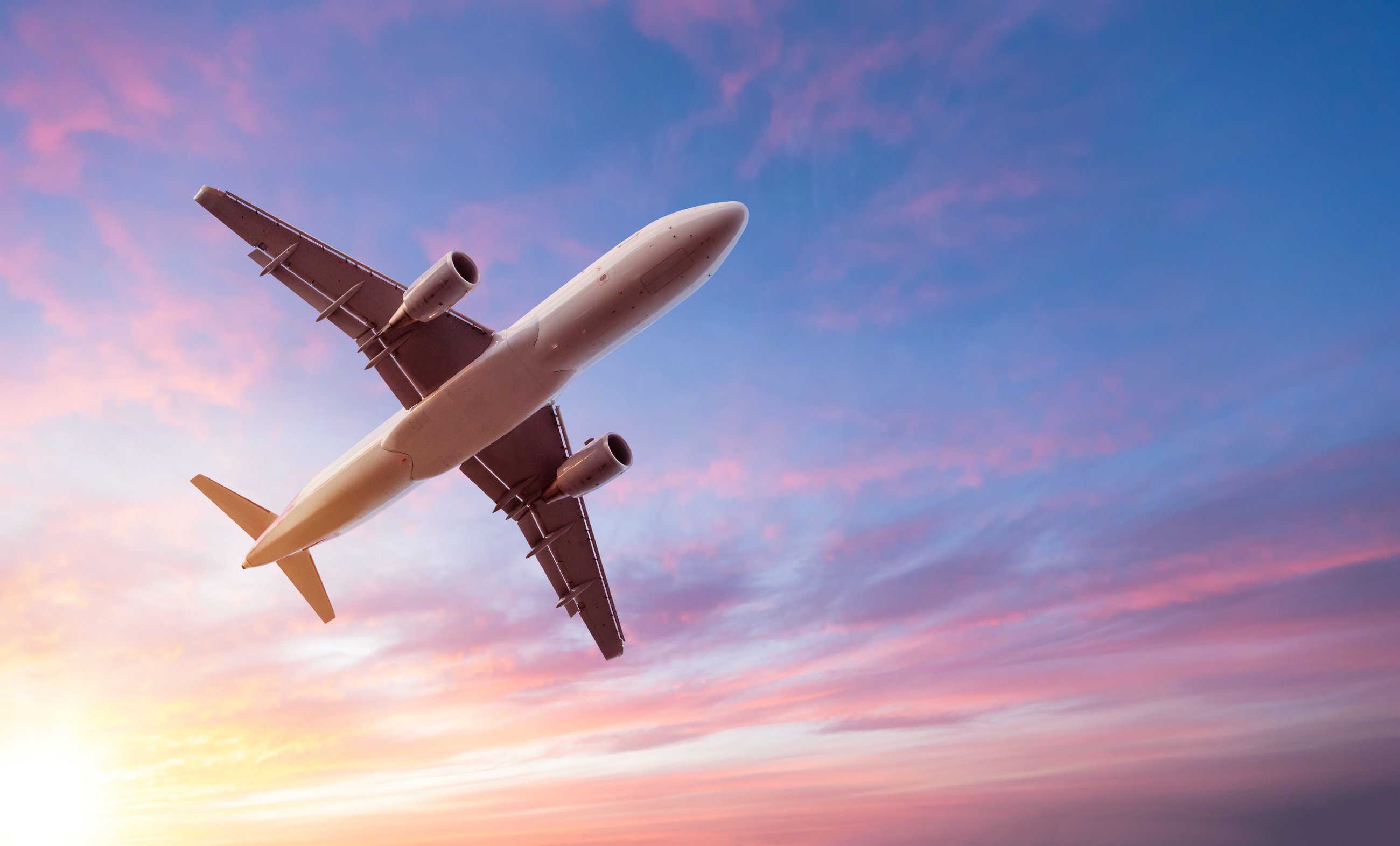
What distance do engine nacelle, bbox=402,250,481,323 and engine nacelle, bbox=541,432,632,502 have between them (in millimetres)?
7471

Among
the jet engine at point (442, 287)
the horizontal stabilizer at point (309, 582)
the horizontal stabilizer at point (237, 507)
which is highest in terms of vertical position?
the jet engine at point (442, 287)

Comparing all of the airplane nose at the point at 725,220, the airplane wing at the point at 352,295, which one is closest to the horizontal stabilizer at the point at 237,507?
the airplane wing at the point at 352,295

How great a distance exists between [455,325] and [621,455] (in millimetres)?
7828

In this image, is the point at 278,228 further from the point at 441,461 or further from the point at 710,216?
the point at 710,216

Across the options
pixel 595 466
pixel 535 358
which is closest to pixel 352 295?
pixel 535 358

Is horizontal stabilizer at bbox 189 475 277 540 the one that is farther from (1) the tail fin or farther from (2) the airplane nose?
(2) the airplane nose

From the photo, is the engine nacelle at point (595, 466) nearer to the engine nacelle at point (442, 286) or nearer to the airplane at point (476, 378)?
the airplane at point (476, 378)

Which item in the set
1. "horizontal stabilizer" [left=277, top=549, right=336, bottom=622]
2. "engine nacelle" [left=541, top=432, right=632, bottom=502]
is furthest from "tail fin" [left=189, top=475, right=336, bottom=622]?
"engine nacelle" [left=541, top=432, right=632, bottom=502]

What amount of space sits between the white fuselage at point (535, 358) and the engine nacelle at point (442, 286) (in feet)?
7.01

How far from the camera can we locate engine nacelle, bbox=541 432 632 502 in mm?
28750

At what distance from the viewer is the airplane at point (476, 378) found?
81.6 ft

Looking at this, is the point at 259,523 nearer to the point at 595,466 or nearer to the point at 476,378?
the point at 476,378

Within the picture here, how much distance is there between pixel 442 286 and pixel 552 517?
12.5 meters

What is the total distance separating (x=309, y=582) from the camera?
3388 centimetres
